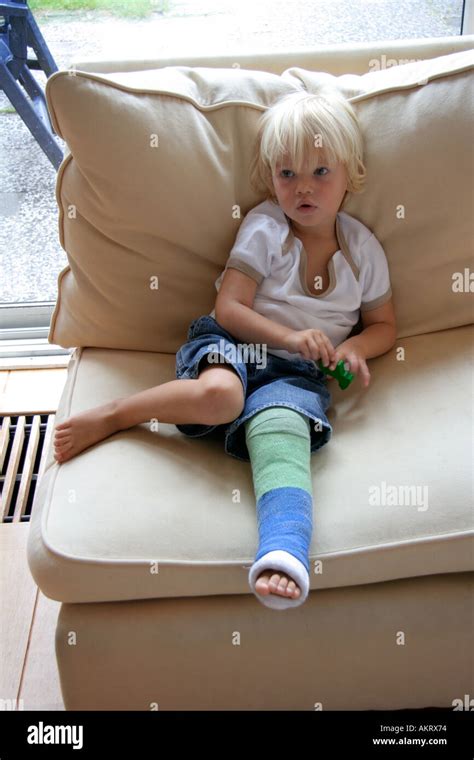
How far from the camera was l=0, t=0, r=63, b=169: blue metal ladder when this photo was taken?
6.73 feet

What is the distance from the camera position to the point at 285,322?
1.61 meters

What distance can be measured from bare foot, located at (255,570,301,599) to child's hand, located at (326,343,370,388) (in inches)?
16.5

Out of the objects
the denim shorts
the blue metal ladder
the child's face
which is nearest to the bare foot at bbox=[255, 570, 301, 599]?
the denim shorts

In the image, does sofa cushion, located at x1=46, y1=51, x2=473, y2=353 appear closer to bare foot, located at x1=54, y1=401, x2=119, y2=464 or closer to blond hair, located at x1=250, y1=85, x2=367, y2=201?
blond hair, located at x1=250, y1=85, x2=367, y2=201

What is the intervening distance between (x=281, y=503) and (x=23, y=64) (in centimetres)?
140

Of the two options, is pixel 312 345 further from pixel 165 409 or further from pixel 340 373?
pixel 165 409

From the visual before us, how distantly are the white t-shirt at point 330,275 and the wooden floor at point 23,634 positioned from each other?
27.0 inches

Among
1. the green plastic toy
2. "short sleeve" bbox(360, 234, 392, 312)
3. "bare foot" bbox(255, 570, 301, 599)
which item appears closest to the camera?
"bare foot" bbox(255, 570, 301, 599)

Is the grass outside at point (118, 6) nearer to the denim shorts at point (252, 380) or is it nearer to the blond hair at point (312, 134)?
the blond hair at point (312, 134)

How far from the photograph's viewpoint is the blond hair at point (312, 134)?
58.2 inches

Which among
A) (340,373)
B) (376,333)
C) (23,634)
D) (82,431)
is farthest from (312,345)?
(23,634)

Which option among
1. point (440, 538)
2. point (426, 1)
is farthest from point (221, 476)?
point (426, 1)

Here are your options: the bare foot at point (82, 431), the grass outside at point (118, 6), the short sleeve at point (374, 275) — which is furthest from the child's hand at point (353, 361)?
the grass outside at point (118, 6)
